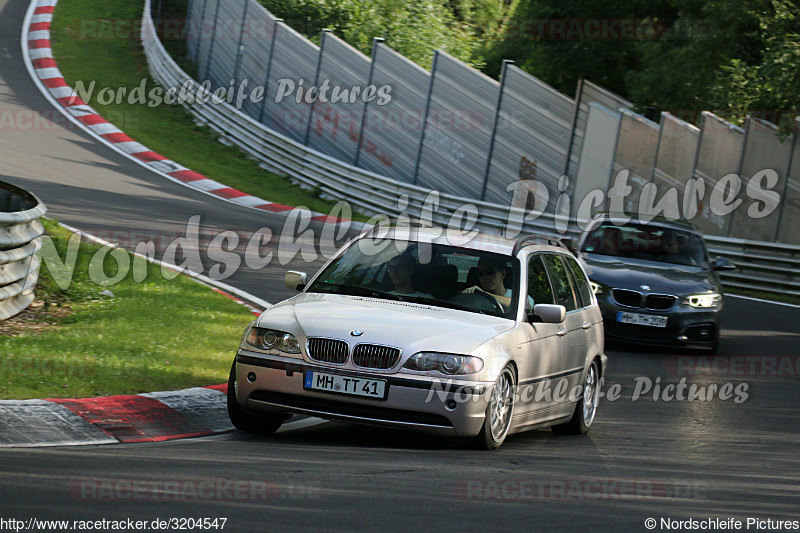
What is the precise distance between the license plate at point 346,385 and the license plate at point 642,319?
7.09 meters

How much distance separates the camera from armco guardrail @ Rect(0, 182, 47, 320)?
1037 centimetres

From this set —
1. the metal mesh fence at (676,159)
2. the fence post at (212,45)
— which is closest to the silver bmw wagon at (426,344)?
the metal mesh fence at (676,159)

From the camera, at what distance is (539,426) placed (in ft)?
27.9

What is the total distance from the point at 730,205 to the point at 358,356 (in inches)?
715

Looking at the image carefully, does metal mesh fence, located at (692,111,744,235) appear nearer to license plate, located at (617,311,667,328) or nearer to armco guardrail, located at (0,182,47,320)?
license plate, located at (617,311,667,328)

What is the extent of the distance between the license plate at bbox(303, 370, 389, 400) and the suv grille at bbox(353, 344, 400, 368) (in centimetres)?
11

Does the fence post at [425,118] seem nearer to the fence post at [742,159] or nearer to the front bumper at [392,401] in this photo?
the fence post at [742,159]

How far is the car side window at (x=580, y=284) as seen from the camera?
31.5 ft

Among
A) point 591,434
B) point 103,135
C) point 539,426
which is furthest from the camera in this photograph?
point 103,135

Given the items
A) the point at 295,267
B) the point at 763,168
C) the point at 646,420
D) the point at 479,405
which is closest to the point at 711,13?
the point at 763,168

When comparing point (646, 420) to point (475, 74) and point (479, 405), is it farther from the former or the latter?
point (475, 74)

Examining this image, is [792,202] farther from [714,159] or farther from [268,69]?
[268,69]

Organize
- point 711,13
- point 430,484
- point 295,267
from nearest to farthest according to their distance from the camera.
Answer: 1. point 430,484
2. point 295,267
3. point 711,13

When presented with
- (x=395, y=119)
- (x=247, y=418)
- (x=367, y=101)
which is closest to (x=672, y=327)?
(x=247, y=418)
